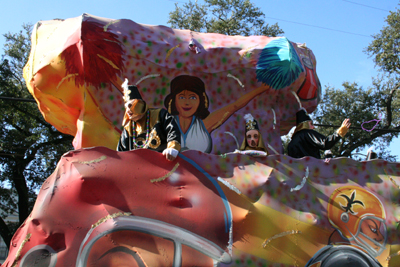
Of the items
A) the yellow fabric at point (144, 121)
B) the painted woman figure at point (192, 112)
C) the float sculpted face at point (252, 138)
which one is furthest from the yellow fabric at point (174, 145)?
the float sculpted face at point (252, 138)

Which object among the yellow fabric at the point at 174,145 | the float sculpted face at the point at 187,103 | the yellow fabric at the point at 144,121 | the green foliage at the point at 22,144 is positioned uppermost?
the float sculpted face at the point at 187,103

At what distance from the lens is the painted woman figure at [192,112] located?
18.9 feet

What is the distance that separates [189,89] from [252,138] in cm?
124

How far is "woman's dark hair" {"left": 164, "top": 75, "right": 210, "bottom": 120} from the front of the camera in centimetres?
577

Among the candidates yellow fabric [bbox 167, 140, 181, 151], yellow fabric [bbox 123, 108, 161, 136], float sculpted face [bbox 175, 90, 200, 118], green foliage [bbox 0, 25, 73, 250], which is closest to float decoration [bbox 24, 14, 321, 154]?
float sculpted face [bbox 175, 90, 200, 118]

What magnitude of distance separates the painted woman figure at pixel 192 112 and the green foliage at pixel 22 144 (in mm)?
9878

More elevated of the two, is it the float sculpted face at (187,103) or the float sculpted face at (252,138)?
the float sculpted face at (187,103)

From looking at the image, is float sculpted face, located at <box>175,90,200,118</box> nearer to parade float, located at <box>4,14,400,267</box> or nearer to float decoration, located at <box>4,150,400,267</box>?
parade float, located at <box>4,14,400,267</box>

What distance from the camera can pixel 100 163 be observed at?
13.0ft

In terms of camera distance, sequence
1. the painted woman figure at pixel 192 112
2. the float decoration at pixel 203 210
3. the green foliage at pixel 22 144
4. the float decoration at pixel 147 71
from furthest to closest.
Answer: the green foliage at pixel 22 144, the painted woman figure at pixel 192 112, the float decoration at pixel 147 71, the float decoration at pixel 203 210

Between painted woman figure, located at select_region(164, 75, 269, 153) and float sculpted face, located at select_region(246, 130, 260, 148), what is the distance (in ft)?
1.84

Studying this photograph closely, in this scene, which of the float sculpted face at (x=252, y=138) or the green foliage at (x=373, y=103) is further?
the green foliage at (x=373, y=103)

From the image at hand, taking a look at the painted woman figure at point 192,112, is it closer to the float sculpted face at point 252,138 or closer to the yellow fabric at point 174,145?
the float sculpted face at point 252,138

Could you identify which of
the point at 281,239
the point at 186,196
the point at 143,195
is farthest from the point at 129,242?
the point at 281,239
